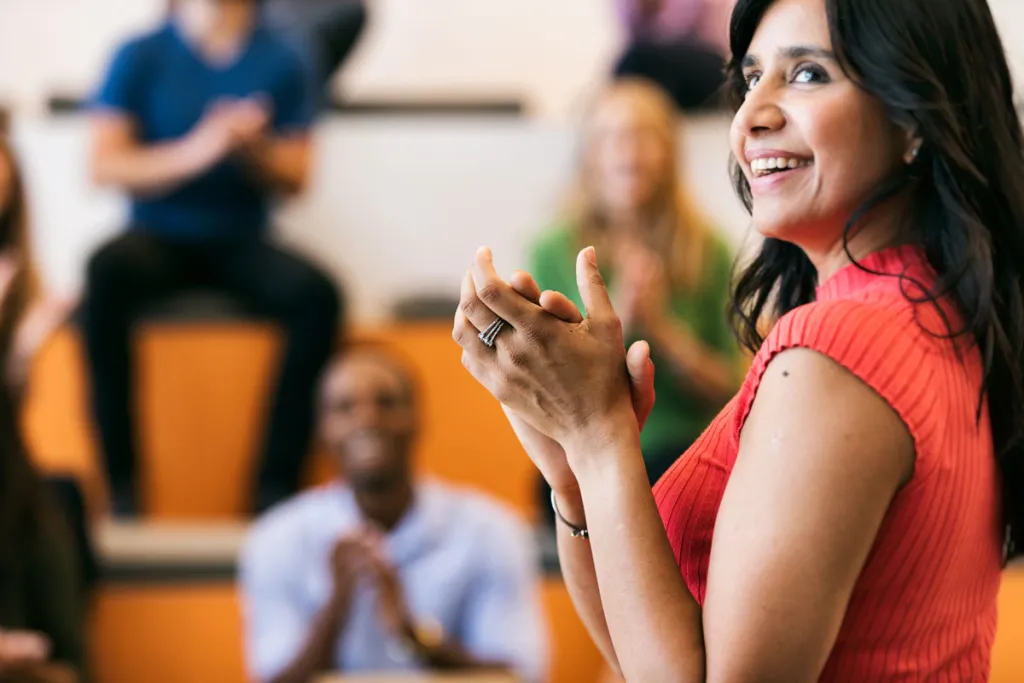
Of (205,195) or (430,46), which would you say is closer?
(205,195)

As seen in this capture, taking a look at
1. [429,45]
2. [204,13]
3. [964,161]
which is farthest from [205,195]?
[964,161]

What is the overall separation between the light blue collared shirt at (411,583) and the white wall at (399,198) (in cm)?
87

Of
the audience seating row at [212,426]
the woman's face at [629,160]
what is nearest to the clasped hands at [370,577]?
the audience seating row at [212,426]

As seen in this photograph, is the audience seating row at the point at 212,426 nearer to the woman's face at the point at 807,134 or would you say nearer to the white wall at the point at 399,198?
the white wall at the point at 399,198

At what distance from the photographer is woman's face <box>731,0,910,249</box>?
67 centimetres

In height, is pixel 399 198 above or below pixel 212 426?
above

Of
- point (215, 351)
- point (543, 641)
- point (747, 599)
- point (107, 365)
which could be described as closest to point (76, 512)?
point (107, 365)

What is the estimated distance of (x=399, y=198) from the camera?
2.86 meters

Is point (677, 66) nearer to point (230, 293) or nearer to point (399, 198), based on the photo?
point (399, 198)

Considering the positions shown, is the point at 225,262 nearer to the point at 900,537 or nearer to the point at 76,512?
the point at 76,512

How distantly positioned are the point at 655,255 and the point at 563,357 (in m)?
1.52

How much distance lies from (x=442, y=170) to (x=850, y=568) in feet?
7.67

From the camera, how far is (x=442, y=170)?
2.87m

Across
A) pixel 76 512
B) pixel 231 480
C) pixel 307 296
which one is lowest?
pixel 231 480
